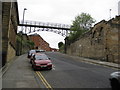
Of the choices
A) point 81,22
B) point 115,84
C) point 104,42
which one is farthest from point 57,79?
point 81,22

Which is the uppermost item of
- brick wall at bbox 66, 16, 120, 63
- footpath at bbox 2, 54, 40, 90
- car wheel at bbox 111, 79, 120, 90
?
brick wall at bbox 66, 16, 120, 63

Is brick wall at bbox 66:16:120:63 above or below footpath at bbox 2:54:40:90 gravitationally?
above

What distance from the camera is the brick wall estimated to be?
3002 centimetres

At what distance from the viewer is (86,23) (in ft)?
175

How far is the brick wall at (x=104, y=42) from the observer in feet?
98.5

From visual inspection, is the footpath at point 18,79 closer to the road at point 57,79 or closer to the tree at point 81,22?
the road at point 57,79

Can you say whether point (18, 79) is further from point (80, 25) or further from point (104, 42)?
point (80, 25)

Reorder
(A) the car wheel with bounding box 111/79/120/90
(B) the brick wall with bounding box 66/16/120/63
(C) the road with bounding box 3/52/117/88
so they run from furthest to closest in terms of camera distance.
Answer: (B) the brick wall with bounding box 66/16/120/63 < (C) the road with bounding box 3/52/117/88 < (A) the car wheel with bounding box 111/79/120/90


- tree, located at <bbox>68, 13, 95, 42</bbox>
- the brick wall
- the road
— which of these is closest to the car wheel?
the road

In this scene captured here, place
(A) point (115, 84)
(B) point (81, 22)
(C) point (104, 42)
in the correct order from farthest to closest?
(B) point (81, 22)
(C) point (104, 42)
(A) point (115, 84)

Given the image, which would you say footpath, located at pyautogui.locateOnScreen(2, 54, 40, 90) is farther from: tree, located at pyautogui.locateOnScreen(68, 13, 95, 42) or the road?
tree, located at pyautogui.locateOnScreen(68, 13, 95, 42)

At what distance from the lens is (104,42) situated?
1273 inches

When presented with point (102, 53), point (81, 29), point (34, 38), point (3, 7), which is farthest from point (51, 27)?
point (34, 38)

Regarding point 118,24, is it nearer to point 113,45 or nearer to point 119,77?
point 113,45
